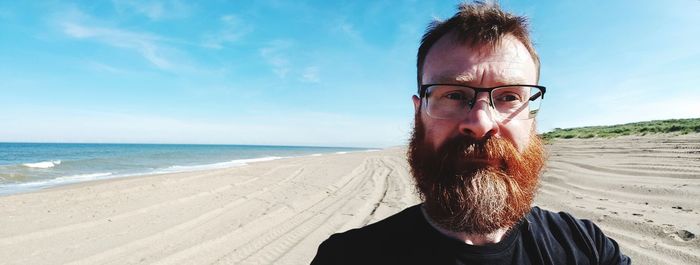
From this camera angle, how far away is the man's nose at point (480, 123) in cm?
115

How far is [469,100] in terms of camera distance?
1254 millimetres

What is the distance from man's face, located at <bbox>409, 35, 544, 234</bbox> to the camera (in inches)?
44.4

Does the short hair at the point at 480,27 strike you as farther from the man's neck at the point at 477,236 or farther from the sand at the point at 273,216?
the sand at the point at 273,216

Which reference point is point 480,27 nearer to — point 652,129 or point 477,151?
point 477,151

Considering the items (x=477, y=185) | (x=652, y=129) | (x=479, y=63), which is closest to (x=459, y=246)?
(x=477, y=185)

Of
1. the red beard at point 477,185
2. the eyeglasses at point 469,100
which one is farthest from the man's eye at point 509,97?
the red beard at point 477,185

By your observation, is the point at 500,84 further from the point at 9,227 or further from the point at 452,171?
the point at 9,227

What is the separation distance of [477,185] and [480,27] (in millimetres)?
579

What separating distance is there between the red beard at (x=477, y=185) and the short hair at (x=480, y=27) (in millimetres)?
391

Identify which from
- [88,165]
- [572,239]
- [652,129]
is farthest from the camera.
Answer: [88,165]

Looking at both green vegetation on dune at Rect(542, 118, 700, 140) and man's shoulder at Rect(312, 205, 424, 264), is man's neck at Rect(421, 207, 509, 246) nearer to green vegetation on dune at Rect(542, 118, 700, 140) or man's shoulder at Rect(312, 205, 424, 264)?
man's shoulder at Rect(312, 205, 424, 264)

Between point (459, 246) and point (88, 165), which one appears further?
point (88, 165)

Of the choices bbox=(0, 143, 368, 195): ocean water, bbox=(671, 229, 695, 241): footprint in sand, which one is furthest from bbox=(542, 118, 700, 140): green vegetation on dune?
bbox=(0, 143, 368, 195): ocean water

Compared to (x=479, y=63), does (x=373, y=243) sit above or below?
below
